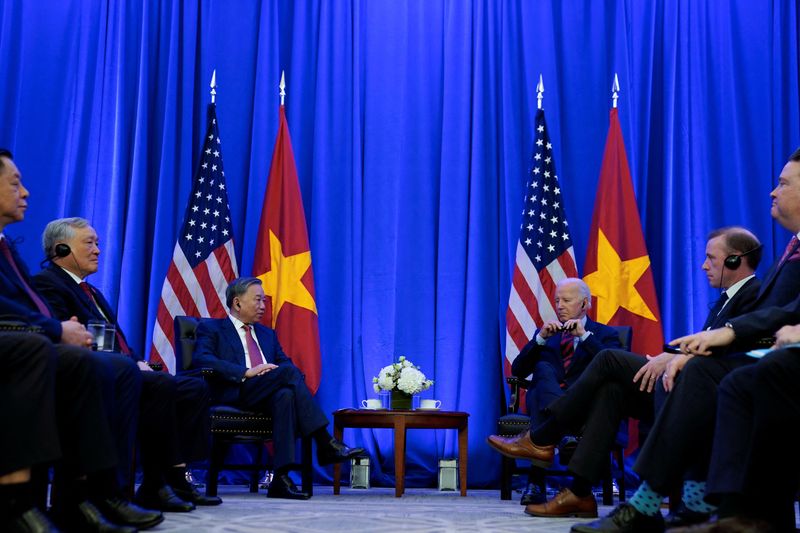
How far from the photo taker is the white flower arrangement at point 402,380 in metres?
4.98

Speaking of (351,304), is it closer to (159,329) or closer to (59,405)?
(159,329)

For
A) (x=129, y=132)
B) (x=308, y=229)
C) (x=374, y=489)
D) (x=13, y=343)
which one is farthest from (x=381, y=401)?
(x=13, y=343)

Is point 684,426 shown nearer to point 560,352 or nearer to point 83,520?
point 83,520

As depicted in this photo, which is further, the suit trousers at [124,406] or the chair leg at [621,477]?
the chair leg at [621,477]

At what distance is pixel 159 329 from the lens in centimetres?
550

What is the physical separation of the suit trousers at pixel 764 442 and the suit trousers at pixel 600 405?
3.00ft

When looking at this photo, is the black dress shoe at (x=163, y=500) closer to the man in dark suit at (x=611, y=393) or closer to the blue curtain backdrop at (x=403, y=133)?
the man in dark suit at (x=611, y=393)

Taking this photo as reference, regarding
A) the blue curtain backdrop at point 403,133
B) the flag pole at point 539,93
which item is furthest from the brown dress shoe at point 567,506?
the flag pole at point 539,93

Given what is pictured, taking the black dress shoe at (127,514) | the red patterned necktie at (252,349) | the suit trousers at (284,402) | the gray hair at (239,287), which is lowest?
the black dress shoe at (127,514)

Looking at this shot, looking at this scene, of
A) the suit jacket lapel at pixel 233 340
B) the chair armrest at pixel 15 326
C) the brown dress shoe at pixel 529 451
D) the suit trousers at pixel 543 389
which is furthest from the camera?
the suit jacket lapel at pixel 233 340

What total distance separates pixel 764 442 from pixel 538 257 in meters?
3.40

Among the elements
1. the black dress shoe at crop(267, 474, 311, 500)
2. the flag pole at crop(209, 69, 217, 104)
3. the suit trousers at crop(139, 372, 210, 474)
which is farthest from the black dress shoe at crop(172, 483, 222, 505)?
the flag pole at crop(209, 69, 217, 104)

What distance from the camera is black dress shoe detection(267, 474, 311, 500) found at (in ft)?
14.5

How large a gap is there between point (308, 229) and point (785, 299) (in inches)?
143
